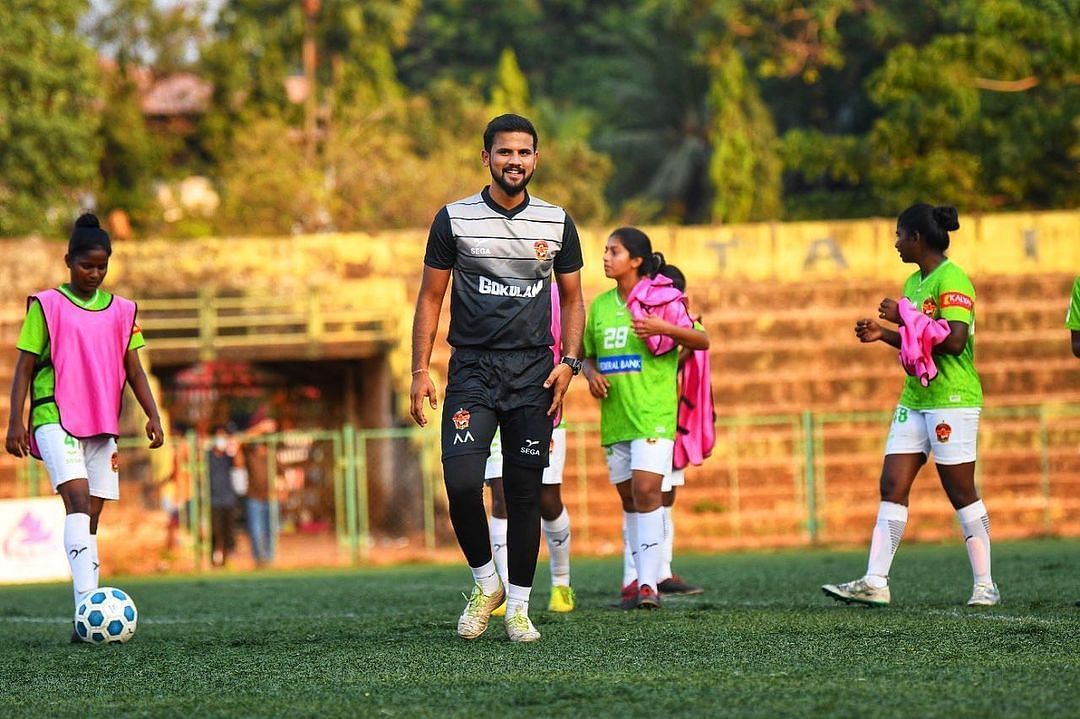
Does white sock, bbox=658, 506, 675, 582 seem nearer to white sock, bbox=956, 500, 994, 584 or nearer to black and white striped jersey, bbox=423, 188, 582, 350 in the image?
white sock, bbox=956, 500, 994, 584

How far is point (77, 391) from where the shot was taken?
8.05 meters

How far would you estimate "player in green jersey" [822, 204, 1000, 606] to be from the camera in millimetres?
8102

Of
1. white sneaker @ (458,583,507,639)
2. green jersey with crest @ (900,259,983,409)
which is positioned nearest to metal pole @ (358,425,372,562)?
green jersey with crest @ (900,259,983,409)

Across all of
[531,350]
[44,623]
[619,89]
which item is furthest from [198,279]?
[619,89]

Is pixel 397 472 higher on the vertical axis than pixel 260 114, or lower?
lower

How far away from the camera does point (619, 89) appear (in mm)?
47625

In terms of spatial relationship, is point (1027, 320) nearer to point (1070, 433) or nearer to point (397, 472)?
point (1070, 433)

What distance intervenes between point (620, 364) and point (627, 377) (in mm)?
95

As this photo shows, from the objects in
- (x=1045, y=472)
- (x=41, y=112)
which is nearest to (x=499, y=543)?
(x=1045, y=472)

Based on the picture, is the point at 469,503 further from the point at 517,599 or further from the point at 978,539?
the point at 978,539

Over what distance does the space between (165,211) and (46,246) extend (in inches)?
550

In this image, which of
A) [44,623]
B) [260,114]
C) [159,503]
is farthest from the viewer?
[260,114]

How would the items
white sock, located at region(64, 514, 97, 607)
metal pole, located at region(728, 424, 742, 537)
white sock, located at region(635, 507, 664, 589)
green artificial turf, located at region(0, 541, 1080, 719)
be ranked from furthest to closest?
1. metal pole, located at region(728, 424, 742, 537)
2. white sock, located at region(635, 507, 664, 589)
3. white sock, located at region(64, 514, 97, 607)
4. green artificial turf, located at region(0, 541, 1080, 719)

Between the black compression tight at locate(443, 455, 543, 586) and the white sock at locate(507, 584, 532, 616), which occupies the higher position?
the black compression tight at locate(443, 455, 543, 586)
